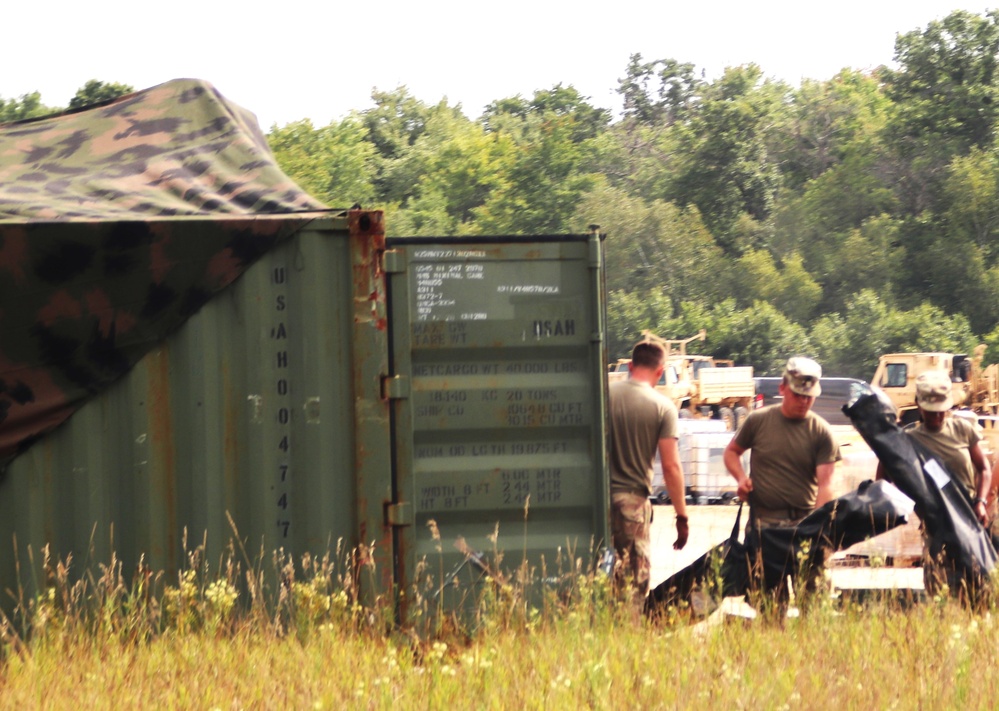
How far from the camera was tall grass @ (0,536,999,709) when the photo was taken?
4.98 meters

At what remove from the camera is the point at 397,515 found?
611cm

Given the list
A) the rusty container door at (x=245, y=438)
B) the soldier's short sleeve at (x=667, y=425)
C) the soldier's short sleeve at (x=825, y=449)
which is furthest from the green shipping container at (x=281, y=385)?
the soldier's short sleeve at (x=825, y=449)

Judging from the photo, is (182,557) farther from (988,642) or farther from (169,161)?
(988,642)

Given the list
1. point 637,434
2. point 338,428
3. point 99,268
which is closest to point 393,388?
point 338,428

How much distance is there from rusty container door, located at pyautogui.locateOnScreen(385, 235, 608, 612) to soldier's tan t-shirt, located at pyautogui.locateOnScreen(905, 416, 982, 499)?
2255 mm

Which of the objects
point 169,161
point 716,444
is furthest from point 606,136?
point 169,161

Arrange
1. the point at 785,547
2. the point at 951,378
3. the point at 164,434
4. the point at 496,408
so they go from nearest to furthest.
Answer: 1. the point at 164,434
2. the point at 496,408
3. the point at 785,547
4. the point at 951,378

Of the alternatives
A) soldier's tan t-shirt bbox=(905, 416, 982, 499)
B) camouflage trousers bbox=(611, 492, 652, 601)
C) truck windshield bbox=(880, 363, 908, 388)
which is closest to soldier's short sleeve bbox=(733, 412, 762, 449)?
camouflage trousers bbox=(611, 492, 652, 601)

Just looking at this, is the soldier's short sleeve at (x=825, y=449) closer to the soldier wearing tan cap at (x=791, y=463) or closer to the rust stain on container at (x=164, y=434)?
the soldier wearing tan cap at (x=791, y=463)

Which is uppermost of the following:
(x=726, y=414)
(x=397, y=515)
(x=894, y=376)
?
(x=397, y=515)

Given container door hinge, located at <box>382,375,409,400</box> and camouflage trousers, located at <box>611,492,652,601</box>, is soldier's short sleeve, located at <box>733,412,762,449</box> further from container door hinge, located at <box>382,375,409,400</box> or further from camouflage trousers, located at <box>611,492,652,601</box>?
container door hinge, located at <box>382,375,409,400</box>

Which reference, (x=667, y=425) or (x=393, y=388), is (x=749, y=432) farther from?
(x=393, y=388)

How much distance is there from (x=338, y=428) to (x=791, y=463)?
105 inches

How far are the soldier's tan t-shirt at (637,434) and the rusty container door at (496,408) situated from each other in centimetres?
73
